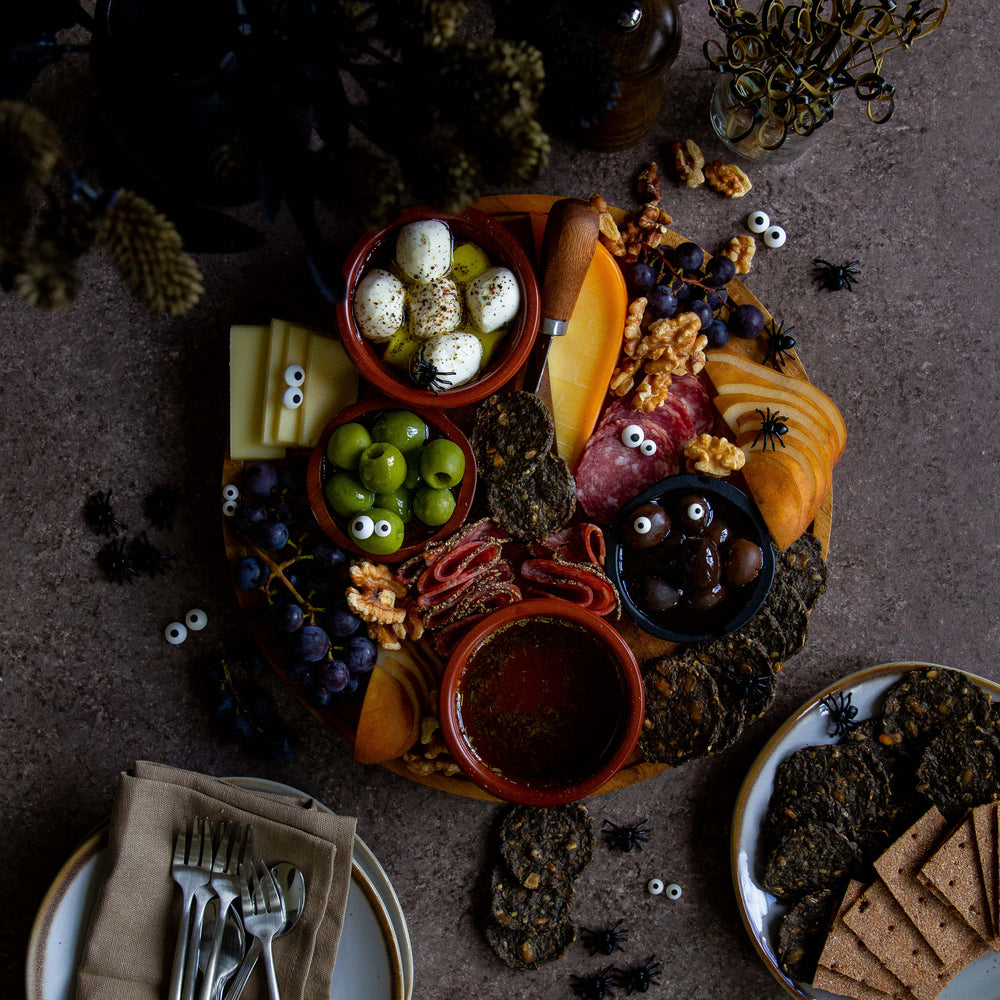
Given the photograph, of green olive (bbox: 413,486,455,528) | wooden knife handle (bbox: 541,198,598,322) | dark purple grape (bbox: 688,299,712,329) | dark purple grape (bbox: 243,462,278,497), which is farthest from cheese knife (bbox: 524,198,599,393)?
dark purple grape (bbox: 243,462,278,497)

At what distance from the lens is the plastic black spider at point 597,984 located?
5.33 feet

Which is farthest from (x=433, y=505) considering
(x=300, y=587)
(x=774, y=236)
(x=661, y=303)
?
(x=774, y=236)

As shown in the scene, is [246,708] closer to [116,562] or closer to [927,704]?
[116,562]

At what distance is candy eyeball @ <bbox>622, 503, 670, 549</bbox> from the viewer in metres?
1.39

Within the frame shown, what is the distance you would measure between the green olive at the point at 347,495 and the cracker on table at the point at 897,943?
1.14m

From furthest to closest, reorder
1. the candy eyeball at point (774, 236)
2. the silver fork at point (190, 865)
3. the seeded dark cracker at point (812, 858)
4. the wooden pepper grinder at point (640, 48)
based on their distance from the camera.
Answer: the candy eyeball at point (774, 236) → the seeded dark cracker at point (812, 858) → the silver fork at point (190, 865) → the wooden pepper grinder at point (640, 48)

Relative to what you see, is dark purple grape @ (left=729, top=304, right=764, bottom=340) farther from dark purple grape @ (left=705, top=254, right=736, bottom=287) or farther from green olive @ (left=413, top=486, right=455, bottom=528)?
green olive @ (left=413, top=486, right=455, bottom=528)

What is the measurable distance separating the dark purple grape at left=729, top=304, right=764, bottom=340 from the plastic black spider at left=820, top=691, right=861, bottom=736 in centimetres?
69

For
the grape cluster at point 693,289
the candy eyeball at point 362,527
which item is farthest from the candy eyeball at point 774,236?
the candy eyeball at point 362,527

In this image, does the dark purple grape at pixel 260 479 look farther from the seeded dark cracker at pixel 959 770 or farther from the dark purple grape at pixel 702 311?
the seeded dark cracker at pixel 959 770

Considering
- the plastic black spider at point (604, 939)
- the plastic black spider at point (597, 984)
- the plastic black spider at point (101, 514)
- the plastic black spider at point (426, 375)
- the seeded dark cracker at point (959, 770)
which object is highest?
the plastic black spider at point (426, 375)

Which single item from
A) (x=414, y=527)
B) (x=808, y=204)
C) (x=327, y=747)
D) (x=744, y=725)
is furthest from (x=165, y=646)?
(x=808, y=204)

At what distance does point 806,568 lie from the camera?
1.53 metres

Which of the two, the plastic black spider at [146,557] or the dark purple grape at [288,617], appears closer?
the dark purple grape at [288,617]
